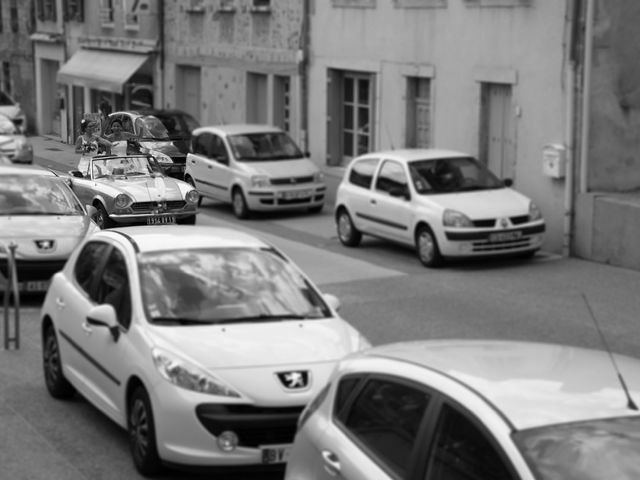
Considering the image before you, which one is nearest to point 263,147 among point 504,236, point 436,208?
point 436,208

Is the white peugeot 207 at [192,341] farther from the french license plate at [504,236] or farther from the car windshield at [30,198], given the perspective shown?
the french license plate at [504,236]

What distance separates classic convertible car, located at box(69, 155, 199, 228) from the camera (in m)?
8.16

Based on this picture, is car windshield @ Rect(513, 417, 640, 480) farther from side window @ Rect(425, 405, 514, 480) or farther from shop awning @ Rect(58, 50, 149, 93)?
shop awning @ Rect(58, 50, 149, 93)

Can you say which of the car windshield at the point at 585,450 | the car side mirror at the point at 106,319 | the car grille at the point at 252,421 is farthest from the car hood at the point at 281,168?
the car windshield at the point at 585,450

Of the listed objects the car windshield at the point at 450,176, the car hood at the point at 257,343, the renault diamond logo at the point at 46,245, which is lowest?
the renault diamond logo at the point at 46,245

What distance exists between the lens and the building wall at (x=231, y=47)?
102 feet

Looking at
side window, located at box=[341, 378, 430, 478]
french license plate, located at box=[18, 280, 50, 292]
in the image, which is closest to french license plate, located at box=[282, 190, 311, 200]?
french license plate, located at box=[18, 280, 50, 292]

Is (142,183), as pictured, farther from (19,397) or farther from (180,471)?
(19,397)

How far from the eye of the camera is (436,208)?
2088cm

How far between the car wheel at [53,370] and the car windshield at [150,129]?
3.72 meters

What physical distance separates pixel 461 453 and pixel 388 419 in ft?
2.19

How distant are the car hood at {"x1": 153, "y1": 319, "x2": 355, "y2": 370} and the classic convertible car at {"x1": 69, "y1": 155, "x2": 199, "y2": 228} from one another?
1131 mm

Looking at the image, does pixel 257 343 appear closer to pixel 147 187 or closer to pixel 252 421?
pixel 252 421

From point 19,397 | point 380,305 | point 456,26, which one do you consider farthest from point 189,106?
point 19,397
